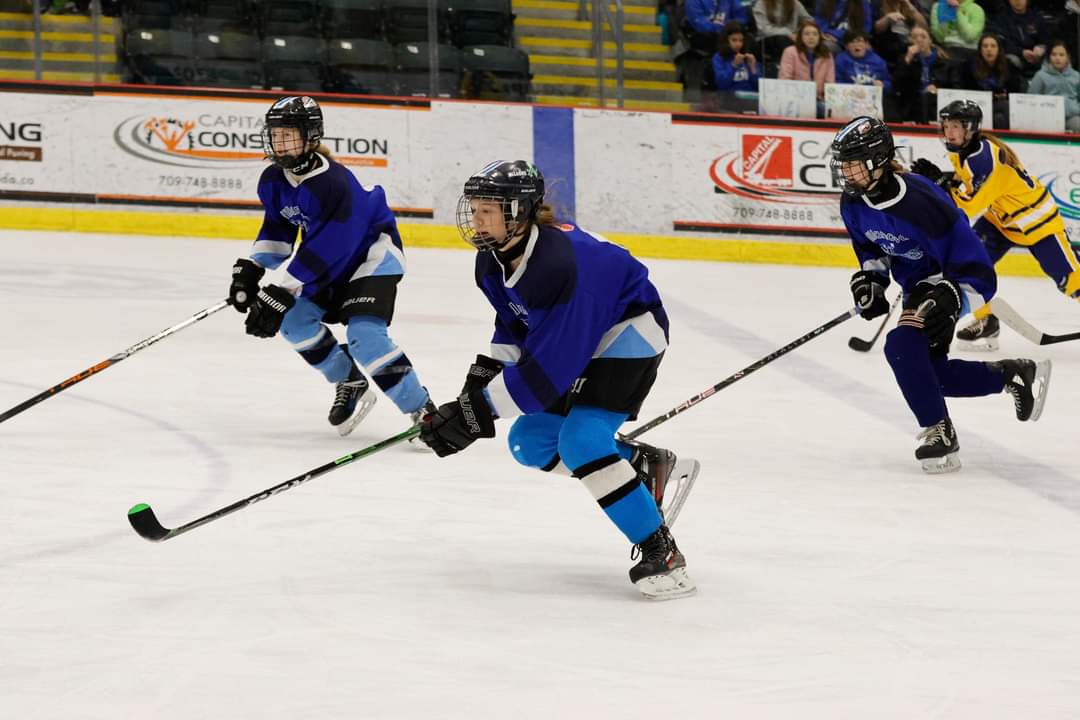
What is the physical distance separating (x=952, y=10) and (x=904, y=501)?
598 cm

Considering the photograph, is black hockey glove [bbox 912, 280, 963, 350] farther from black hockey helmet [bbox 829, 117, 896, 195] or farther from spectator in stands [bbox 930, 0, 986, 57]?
spectator in stands [bbox 930, 0, 986, 57]

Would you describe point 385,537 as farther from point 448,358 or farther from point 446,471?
point 448,358

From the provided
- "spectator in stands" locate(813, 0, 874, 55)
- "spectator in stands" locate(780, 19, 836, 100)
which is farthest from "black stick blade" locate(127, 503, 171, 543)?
"spectator in stands" locate(813, 0, 874, 55)

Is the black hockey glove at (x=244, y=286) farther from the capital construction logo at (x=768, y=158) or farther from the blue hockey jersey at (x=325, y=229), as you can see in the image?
the capital construction logo at (x=768, y=158)

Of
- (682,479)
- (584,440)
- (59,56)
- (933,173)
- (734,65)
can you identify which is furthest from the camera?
(734,65)

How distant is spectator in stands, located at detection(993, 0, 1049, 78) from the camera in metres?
8.78

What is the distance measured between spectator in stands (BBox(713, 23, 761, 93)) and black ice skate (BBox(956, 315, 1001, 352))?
255cm

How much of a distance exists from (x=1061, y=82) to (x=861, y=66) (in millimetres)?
1136

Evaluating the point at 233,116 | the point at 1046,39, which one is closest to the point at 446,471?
the point at 233,116

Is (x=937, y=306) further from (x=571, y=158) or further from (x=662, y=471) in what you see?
(x=571, y=158)

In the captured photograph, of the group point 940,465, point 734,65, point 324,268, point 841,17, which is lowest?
point 940,465

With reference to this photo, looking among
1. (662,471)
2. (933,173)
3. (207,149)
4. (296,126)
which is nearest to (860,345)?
(933,173)

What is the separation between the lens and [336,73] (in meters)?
8.35

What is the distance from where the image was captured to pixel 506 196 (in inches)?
108
